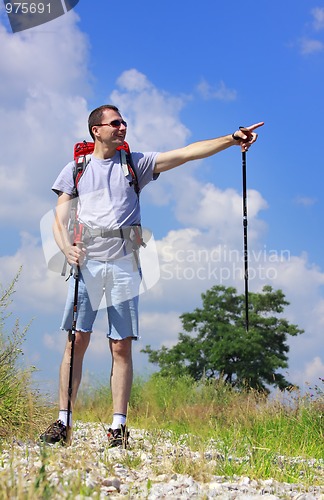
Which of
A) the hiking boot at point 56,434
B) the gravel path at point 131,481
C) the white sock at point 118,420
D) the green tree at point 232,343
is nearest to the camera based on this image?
the gravel path at point 131,481

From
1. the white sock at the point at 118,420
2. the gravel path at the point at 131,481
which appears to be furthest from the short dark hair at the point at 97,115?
the gravel path at the point at 131,481

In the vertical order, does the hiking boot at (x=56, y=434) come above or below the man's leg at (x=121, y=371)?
below

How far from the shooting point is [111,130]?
20.5 feet

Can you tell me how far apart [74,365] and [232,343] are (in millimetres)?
13962

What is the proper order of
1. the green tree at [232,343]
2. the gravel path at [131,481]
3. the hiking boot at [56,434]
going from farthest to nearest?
the green tree at [232,343] < the hiking boot at [56,434] < the gravel path at [131,481]

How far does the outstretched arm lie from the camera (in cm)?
625

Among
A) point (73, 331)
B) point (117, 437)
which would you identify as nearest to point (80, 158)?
point (73, 331)

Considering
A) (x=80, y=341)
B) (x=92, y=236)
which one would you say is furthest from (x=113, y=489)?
(x=92, y=236)

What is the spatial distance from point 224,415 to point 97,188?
4.26m

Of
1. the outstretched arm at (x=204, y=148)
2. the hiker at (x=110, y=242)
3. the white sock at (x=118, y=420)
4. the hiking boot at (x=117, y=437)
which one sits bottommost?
the hiking boot at (x=117, y=437)

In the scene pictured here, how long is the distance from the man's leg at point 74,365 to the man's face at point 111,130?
186 centimetres

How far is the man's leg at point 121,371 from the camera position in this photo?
607 centimetres

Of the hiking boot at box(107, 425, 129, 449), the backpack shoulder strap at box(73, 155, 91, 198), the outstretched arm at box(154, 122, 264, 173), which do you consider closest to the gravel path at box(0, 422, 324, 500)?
the hiking boot at box(107, 425, 129, 449)

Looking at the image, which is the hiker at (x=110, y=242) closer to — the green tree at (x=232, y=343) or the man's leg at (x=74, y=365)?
the man's leg at (x=74, y=365)
